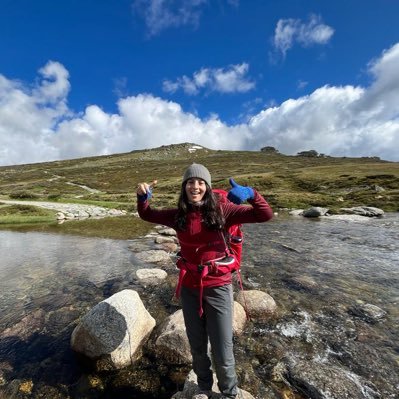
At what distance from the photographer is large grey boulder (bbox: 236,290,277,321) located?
Result: 932 cm

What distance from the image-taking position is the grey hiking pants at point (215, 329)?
16.7 feet

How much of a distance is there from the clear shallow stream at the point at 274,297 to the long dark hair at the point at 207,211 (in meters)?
4.06

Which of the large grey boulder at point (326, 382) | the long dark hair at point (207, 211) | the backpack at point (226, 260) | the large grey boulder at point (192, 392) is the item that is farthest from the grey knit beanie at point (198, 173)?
the large grey boulder at point (326, 382)

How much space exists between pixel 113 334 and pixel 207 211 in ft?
14.8

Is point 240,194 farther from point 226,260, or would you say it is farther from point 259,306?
point 259,306

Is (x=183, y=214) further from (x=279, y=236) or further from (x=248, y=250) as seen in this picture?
(x=279, y=236)

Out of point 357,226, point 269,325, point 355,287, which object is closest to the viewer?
point 269,325

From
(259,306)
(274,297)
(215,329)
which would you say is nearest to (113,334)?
(215,329)

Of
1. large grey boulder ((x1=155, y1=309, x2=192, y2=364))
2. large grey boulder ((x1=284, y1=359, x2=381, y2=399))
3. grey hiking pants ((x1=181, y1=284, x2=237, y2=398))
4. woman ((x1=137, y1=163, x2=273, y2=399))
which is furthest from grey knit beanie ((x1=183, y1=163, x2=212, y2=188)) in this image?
large grey boulder ((x1=284, y1=359, x2=381, y2=399))

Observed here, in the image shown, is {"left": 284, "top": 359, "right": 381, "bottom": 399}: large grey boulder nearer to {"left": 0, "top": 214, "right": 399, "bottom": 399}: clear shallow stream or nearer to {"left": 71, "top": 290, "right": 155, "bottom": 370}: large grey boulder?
{"left": 0, "top": 214, "right": 399, "bottom": 399}: clear shallow stream

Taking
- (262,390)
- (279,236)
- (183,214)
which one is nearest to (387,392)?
(262,390)

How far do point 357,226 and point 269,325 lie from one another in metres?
23.2

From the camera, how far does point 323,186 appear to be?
6606 centimetres

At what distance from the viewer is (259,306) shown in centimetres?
957
